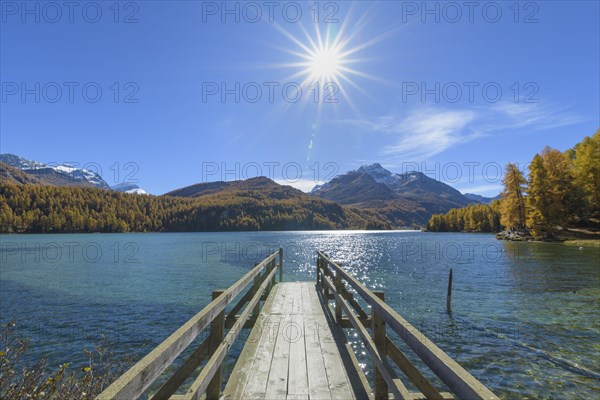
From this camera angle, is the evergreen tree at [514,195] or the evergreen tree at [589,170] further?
the evergreen tree at [514,195]

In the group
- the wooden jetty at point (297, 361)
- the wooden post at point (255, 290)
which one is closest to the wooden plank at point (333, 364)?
the wooden jetty at point (297, 361)

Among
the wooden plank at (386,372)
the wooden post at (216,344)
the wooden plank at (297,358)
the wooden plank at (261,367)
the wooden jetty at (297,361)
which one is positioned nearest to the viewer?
the wooden jetty at (297,361)

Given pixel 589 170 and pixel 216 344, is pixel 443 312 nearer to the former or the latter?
pixel 216 344

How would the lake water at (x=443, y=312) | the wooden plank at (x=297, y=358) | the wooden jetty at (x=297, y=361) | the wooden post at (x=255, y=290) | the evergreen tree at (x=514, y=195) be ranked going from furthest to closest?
the evergreen tree at (x=514, y=195)
the lake water at (x=443, y=312)
the wooden post at (x=255, y=290)
the wooden plank at (x=297, y=358)
the wooden jetty at (x=297, y=361)

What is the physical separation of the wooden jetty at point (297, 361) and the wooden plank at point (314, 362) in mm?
16

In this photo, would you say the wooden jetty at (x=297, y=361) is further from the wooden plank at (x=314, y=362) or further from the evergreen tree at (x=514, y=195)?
the evergreen tree at (x=514, y=195)

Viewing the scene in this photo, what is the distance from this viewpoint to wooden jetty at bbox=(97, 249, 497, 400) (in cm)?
264

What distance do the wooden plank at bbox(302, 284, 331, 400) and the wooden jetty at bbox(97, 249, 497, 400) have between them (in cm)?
2

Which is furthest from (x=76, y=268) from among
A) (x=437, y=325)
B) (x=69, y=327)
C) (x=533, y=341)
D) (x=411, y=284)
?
(x=533, y=341)

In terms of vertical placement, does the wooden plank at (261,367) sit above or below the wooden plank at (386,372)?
below

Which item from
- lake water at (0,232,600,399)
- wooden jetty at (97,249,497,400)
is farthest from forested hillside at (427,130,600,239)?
wooden jetty at (97,249,497,400)

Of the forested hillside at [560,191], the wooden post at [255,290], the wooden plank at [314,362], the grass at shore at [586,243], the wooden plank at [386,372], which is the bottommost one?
the grass at shore at [586,243]

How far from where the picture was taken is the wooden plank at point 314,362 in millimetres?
5008

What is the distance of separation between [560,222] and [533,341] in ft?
211
